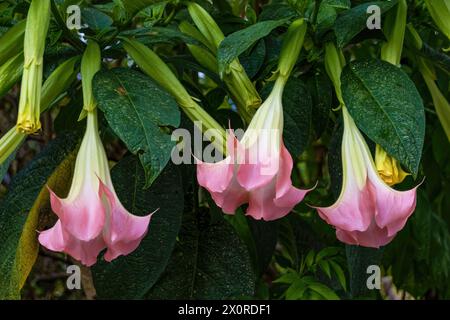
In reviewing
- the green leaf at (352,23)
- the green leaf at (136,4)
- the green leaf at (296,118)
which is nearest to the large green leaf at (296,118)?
the green leaf at (296,118)

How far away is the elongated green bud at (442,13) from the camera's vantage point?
0.88 meters

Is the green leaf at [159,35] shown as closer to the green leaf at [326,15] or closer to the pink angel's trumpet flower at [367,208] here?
the green leaf at [326,15]

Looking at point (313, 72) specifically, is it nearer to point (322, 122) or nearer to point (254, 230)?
point (322, 122)

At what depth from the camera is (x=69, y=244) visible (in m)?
0.72

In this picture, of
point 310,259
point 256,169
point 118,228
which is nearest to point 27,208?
point 118,228

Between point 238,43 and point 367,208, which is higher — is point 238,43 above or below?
above

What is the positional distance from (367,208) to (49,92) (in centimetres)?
38

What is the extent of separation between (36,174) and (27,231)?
11 cm

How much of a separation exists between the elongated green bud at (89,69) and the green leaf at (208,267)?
13.6 inches

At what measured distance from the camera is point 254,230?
4.03 feet

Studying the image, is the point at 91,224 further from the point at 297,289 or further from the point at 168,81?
the point at 297,289

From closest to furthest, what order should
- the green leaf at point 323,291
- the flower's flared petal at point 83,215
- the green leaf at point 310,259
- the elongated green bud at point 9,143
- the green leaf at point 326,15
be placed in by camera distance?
the flower's flared petal at point 83,215 → the elongated green bud at point 9,143 → the green leaf at point 326,15 → the green leaf at point 323,291 → the green leaf at point 310,259

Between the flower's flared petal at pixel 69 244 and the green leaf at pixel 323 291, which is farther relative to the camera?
the green leaf at pixel 323 291
